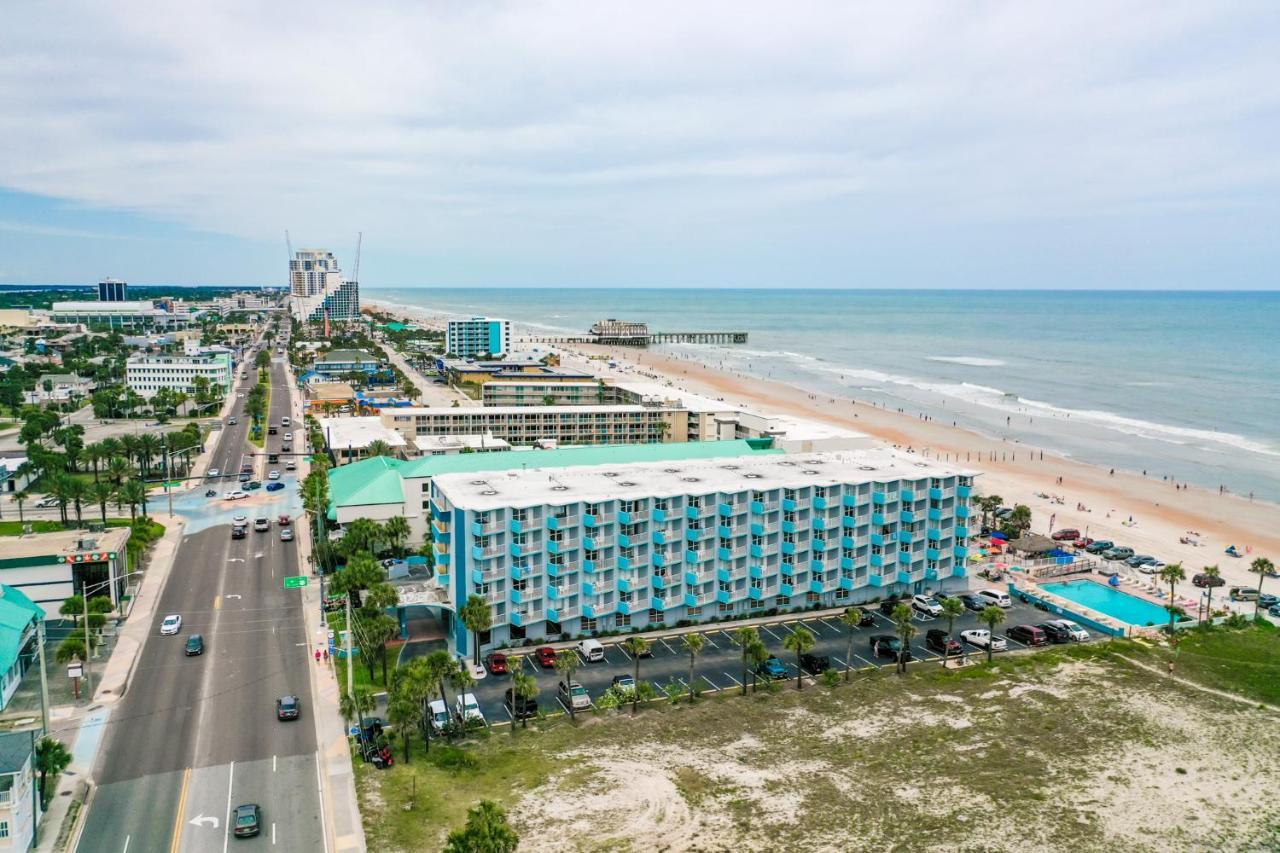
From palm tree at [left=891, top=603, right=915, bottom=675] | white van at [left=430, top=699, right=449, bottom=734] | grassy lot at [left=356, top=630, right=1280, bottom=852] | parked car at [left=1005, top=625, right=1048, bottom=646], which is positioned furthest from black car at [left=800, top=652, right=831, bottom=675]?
white van at [left=430, top=699, right=449, bottom=734]

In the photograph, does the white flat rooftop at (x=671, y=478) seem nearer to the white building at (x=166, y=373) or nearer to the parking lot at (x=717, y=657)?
the parking lot at (x=717, y=657)

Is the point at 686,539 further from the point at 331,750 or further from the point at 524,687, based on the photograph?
the point at 331,750

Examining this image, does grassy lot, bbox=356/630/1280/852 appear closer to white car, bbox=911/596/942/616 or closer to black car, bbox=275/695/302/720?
black car, bbox=275/695/302/720

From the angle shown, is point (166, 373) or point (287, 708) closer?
point (287, 708)

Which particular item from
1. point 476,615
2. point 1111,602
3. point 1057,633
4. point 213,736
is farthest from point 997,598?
point 213,736

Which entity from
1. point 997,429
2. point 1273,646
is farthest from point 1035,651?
point 997,429

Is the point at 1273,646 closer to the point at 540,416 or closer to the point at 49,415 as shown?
the point at 540,416

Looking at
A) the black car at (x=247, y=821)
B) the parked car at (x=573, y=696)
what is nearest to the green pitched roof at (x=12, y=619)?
the black car at (x=247, y=821)
